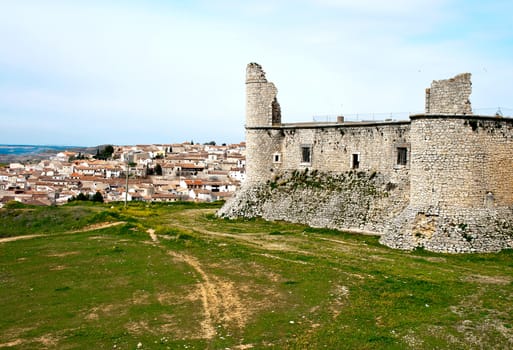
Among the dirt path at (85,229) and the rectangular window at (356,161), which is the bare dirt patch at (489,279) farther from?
the dirt path at (85,229)

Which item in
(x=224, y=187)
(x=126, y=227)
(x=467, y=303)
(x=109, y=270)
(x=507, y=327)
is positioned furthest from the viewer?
(x=224, y=187)

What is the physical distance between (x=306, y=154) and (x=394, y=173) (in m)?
7.89

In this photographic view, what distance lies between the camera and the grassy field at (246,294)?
544 inches

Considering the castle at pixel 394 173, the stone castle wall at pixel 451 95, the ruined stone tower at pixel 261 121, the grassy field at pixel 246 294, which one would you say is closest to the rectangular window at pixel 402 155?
the castle at pixel 394 173

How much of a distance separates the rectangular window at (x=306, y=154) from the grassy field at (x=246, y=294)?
26.5 ft

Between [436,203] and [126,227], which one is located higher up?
[436,203]

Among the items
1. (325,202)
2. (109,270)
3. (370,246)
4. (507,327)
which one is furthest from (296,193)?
(507,327)

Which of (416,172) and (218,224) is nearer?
(416,172)

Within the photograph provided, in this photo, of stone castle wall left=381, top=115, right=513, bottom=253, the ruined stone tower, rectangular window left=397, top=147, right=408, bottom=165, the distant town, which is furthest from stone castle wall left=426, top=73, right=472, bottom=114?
the distant town

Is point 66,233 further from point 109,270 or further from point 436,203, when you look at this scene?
point 436,203

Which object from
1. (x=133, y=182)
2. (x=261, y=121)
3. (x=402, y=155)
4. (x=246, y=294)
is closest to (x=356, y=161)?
(x=402, y=155)

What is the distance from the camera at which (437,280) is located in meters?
19.5

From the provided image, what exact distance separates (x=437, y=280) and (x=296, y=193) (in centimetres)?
1738

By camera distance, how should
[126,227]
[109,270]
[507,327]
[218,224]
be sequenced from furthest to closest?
[218,224], [126,227], [109,270], [507,327]
